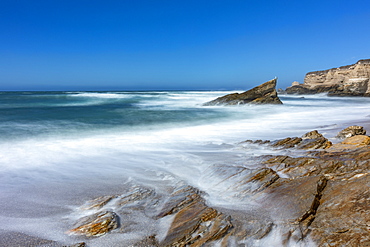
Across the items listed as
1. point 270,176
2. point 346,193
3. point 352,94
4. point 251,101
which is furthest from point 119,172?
point 352,94

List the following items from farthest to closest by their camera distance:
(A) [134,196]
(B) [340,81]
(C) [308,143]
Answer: (B) [340,81] < (C) [308,143] < (A) [134,196]

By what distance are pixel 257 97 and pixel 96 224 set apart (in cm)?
2397

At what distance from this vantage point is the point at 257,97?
25109 mm

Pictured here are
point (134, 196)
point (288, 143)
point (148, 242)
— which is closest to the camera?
point (148, 242)

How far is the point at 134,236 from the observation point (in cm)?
304

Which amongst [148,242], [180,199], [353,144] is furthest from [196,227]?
[353,144]

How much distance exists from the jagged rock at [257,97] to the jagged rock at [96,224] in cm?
2198

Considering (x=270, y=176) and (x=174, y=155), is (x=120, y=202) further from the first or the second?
(x=174, y=155)

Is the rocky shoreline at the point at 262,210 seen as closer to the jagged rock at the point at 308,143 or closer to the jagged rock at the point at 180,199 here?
the jagged rock at the point at 180,199

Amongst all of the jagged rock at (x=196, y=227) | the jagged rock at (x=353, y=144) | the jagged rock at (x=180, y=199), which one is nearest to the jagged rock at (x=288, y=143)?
the jagged rock at (x=353, y=144)

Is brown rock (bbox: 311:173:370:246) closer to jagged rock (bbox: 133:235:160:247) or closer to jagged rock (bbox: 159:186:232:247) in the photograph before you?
jagged rock (bbox: 159:186:232:247)

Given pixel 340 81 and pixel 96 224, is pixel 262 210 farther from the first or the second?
pixel 340 81

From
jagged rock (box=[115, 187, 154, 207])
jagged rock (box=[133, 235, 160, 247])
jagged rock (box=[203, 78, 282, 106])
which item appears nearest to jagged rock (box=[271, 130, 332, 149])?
jagged rock (box=[115, 187, 154, 207])

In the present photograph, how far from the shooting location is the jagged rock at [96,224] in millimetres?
3076
